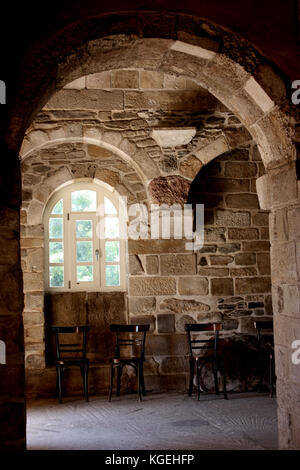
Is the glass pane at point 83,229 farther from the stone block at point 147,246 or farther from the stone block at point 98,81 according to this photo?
the stone block at point 98,81

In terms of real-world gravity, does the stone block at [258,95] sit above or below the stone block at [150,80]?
below

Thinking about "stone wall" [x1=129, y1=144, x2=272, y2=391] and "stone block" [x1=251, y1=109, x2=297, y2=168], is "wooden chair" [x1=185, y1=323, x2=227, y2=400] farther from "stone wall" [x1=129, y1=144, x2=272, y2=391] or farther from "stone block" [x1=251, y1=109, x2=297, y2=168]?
"stone block" [x1=251, y1=109, x2=297, y2=168]

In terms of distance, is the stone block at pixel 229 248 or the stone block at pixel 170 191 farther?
the stone block at pixel 229 248

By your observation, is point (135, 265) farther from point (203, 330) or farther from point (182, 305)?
point (203, 330)

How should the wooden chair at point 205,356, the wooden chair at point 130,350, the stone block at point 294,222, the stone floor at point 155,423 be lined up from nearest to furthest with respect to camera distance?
1. the stone block at point 294,222
2. the stone floor at point 155,423
3. the wooden chair at point 130,350
4. the wooden chair at point 205,356

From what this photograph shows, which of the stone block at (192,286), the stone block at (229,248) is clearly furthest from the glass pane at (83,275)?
the stone block at (229,248)

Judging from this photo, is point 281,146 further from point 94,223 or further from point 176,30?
point 94,223

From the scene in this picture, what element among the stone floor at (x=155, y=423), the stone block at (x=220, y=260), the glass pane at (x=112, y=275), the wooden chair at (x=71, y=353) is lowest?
the stone floor at (x=155, y=423)

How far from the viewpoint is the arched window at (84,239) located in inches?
255

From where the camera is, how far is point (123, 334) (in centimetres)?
642

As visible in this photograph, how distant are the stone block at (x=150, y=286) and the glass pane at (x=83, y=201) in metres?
1.01

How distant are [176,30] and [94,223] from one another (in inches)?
145

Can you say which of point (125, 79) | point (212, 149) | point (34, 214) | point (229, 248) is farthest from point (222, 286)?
point (125, 79)

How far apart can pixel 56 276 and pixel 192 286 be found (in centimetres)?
155
